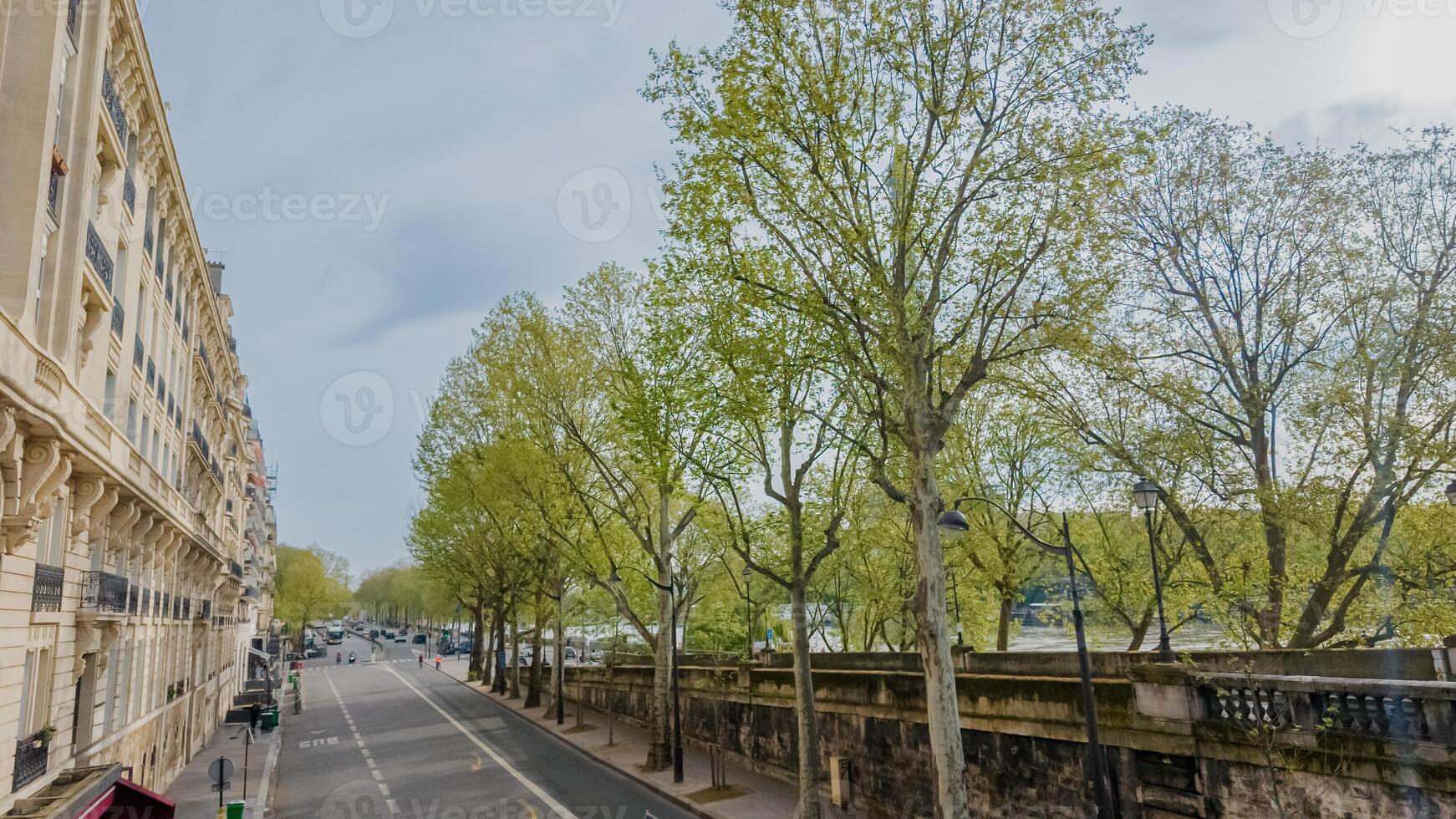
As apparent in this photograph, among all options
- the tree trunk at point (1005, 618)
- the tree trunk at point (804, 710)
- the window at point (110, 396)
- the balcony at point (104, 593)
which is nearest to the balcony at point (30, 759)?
the balcony at point (104, 593)

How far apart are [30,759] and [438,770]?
14.1 meters

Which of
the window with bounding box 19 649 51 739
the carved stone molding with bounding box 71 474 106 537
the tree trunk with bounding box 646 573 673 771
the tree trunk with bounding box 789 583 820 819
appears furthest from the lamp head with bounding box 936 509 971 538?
the window with bounding box 19 649 51 739

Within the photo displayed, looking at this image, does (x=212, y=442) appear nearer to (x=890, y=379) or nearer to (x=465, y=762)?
(x=465, y=762)

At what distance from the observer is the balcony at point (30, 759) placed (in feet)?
40.9

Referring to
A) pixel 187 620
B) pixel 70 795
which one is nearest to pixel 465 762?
pixel 187 620

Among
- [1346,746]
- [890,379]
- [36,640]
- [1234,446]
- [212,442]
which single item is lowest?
[1346,746]

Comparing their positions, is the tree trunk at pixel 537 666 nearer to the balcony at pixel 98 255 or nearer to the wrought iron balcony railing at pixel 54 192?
the balcony at pixel 98 255

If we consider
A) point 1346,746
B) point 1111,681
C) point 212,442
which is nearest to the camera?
point 1346,746

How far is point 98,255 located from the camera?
16.1 meters

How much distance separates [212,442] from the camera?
39719 millimetres

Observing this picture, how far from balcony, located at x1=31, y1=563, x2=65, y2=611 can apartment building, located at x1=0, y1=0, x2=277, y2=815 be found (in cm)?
5

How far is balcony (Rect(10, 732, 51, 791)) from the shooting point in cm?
1248

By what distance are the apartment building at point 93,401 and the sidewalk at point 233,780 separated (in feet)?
2.55

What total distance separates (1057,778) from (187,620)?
29.8m
